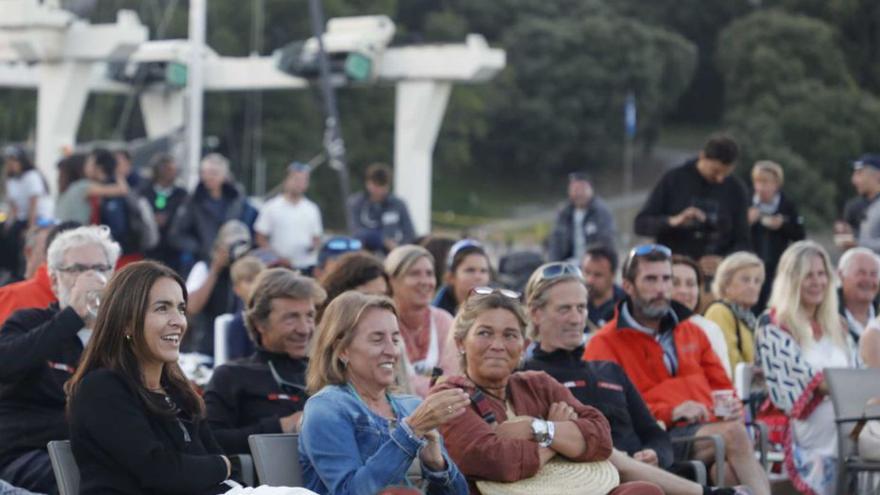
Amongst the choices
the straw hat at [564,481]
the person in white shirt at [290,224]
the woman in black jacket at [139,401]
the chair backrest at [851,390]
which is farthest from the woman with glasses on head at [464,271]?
the person in white shirt at [290,224]

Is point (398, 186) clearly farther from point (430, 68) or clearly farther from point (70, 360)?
point (70, 360)

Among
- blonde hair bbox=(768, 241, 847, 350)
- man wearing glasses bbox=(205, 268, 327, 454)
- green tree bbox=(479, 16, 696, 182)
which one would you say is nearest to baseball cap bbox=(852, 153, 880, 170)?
blonde hair bbox=(768, 241, 847, 350)

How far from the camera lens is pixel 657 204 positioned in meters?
11.3

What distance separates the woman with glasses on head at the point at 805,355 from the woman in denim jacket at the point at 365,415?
2884mm

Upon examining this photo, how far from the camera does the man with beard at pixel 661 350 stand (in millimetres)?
7766

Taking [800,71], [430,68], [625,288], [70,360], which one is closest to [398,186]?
[430,68]

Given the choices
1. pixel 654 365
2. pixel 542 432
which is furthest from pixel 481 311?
pixel 654 365

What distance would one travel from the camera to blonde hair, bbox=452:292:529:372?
627 centimetres

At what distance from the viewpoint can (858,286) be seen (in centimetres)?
936

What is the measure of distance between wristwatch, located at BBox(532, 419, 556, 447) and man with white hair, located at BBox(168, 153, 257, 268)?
7726 millimetres

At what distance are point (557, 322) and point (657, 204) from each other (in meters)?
4.43

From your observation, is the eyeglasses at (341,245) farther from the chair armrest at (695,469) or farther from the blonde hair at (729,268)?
the chair armrest at (695,469)

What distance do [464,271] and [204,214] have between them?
5161 mm

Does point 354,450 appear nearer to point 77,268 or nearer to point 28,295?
point 77,268
